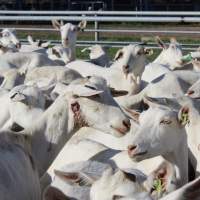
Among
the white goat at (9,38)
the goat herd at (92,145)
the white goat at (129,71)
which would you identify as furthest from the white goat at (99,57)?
the goat herd at (92,145)

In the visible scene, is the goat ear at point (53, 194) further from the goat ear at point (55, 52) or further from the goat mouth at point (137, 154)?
the goat ear at point (55, 52)

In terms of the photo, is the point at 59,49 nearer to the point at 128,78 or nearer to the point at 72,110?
the point at 128,78

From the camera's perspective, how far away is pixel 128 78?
8.71 m

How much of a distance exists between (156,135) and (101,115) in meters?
0.50

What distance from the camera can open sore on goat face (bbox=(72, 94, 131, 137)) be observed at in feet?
16.4

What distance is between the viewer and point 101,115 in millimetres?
5055

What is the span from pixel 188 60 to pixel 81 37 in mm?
11560

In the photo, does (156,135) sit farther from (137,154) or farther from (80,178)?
(80,178)

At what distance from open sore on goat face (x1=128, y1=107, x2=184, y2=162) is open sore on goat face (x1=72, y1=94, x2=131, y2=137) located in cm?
21

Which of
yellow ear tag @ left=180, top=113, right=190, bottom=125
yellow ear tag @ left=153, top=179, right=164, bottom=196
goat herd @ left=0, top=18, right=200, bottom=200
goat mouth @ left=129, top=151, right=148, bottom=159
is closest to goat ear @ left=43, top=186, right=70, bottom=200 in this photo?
goat herd @ left=0, top=18, right=200, bottom=200

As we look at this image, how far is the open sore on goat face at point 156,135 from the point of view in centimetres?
468

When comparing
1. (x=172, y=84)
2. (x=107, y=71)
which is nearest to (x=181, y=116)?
(x=172, y=84)

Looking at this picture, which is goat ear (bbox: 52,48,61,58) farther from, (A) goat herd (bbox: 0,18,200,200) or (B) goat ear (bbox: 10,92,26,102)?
(B) goat ear (bbox: 10,92,26,102)

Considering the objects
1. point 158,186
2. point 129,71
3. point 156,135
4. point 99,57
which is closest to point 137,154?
point 156,135
